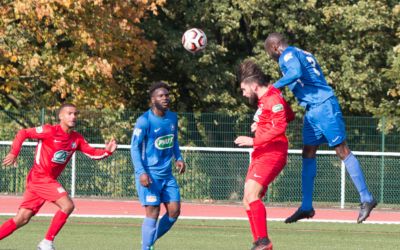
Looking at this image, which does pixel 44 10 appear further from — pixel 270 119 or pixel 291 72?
pixel 270 119

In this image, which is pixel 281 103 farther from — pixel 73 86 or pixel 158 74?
pixel 158 74

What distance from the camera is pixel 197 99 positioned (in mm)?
31766

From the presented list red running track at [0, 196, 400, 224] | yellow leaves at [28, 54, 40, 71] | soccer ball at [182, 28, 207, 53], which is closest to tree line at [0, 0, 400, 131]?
yellow leaves at [28, 54, 40, 71]

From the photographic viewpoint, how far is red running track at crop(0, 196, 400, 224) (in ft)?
73.4

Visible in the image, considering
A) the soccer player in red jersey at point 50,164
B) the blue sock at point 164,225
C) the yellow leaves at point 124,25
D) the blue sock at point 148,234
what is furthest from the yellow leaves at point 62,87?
the blue sock at point 148,234

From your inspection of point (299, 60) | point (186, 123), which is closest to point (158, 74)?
point (186, 123)

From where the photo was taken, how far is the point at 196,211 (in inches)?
946

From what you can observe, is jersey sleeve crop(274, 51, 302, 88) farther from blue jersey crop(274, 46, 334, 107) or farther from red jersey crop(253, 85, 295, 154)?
red jersey crop(253, 85, 295, 154)

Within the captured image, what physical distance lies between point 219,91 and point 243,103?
794 mm

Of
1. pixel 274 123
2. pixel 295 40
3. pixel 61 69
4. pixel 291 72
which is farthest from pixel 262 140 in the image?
pixel 295 40

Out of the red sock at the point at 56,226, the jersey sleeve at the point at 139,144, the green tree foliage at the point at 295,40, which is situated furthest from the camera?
the green tree foliage at the point at 295,40

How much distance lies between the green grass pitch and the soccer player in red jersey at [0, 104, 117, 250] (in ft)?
2.20

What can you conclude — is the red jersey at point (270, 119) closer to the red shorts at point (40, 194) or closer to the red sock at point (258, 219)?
the red sock at point (258, 219)

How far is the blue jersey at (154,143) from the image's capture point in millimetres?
12758
